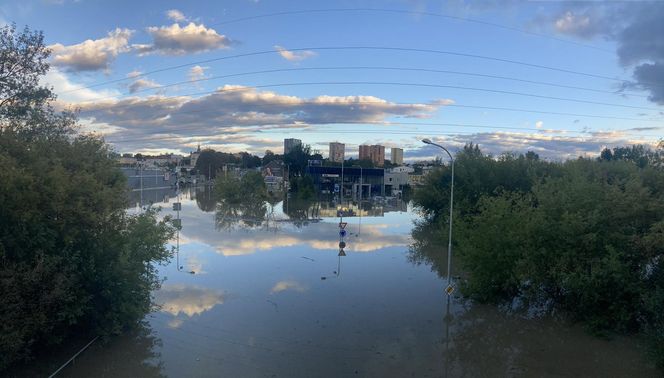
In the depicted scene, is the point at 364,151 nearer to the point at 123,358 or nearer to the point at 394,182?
the point at 394,182

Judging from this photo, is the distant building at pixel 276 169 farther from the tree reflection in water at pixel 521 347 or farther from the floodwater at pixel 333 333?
the tree reflection in water at pixel 521 347

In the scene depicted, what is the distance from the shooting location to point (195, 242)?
102 ft

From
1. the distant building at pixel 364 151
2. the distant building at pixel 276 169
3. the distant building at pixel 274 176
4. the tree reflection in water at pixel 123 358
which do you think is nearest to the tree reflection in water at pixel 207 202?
the distant building at pixel 274 176

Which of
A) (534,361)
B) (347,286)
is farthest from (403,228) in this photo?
(534,361)

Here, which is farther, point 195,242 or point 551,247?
point 195,242

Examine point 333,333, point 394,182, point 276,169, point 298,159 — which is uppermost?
point 298,159

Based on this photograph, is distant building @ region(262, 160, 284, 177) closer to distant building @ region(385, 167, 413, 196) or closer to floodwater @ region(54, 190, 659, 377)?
distant building @ region(385, 167, 413, 196)

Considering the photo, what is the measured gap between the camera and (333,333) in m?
14.1

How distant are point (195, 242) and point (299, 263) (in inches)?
390

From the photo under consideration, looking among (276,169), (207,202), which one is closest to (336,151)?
(276,169)

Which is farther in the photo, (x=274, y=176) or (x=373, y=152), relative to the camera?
(x=373, y=152)

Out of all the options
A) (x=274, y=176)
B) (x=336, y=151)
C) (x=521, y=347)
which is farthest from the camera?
(x=336, y=151)

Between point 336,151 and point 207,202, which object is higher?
point 336,151

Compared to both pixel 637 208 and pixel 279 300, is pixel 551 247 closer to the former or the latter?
pixel 637 208
